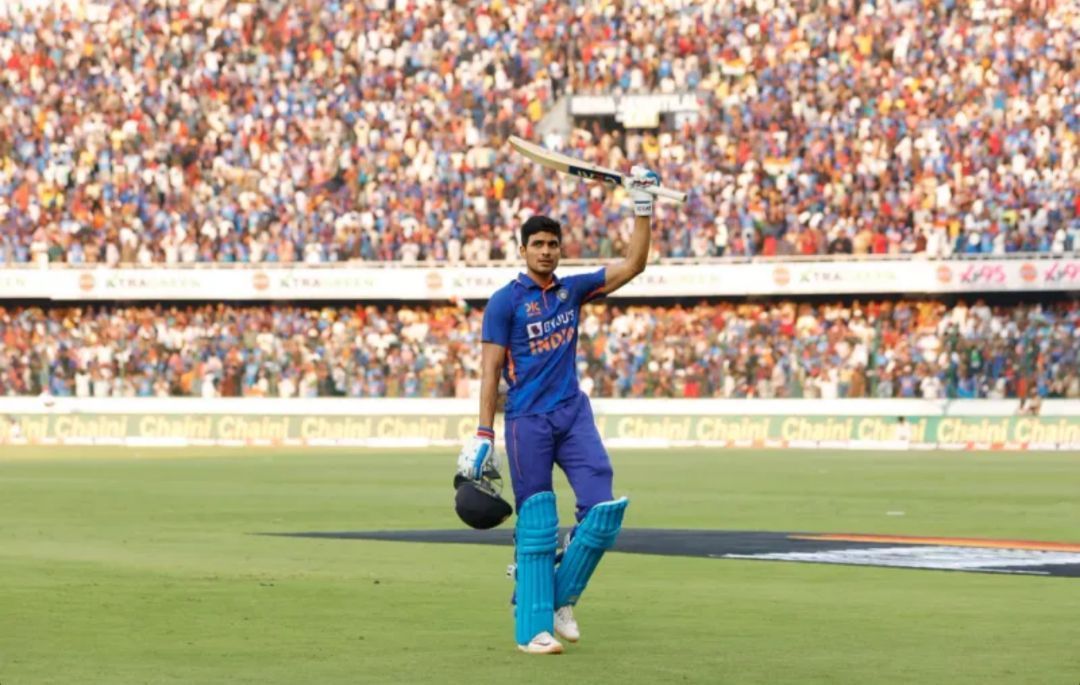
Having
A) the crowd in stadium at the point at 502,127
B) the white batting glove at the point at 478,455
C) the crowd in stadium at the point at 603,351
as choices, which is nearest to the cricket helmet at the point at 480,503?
the white batting glove at the point at 478,455

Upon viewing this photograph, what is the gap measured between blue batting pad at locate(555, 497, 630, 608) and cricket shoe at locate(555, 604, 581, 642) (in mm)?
40

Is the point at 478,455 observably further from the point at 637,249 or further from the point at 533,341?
the point at 637,249

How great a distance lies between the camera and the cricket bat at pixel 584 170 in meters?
10.0

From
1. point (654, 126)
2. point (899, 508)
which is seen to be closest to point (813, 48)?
point (654, 126)

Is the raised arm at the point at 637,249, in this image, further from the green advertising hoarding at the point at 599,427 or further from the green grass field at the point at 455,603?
the green advertising hoarding at the point at 599,427

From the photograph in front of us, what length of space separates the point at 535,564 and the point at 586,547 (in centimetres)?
31

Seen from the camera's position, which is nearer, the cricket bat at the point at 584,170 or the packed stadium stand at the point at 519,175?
the cricket bat at the point at 584,170

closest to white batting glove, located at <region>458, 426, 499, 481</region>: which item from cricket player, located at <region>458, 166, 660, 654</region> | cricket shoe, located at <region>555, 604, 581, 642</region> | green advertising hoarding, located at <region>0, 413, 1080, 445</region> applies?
cricket player, located at <region>458, 166, 660, 654</region>

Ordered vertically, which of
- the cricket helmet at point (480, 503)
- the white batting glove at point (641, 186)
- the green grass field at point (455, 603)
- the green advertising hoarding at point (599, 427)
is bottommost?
the green advertising hoarding at point (599, 427)

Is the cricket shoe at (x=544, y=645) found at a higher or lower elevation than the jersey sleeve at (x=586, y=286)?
lower

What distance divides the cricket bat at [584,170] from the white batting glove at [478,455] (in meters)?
1.38

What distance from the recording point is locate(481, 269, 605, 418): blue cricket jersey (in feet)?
33.1

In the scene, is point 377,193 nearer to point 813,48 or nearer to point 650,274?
point 650,274

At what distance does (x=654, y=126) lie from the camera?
5219 cm
